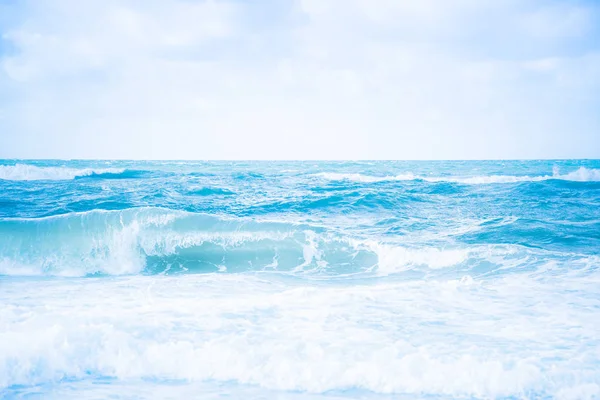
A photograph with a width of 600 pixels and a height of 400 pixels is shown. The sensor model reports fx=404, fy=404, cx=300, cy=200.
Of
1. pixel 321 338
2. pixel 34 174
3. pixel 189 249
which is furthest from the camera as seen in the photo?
pixel 34 174

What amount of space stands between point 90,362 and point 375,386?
269 centimetres

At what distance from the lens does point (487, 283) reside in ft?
21.6

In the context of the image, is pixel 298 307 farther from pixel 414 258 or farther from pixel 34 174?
pixel 34 174

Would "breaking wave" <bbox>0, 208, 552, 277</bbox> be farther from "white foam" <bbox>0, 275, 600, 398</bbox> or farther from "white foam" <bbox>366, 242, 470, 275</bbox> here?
"white foam" <bbox>0, 275, 600, 398</bbox>

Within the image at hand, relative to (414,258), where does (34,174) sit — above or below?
above

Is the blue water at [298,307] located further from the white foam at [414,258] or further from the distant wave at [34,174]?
the distant wave at [34,174]

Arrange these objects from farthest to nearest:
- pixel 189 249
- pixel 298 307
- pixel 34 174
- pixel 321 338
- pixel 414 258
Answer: pixel 34 174 → pixel 189 249 → pixel 414 258 → pixel 298 307 → pixel 321 338

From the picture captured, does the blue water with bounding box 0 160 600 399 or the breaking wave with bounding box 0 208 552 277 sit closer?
the blue water with bounding box 0 160 600 399

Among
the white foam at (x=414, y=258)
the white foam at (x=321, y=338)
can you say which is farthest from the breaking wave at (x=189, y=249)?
the white foam at (x=321, y=338)

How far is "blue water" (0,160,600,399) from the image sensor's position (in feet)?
11.9

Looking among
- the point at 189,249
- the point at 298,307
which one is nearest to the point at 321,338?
the point at 298,307

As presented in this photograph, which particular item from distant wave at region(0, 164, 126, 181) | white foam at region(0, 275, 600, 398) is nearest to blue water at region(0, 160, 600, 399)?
white foam at region(0, 275, 600, 398)

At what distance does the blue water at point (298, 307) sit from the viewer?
11.9 feet

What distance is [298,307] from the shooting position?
5453 mm
